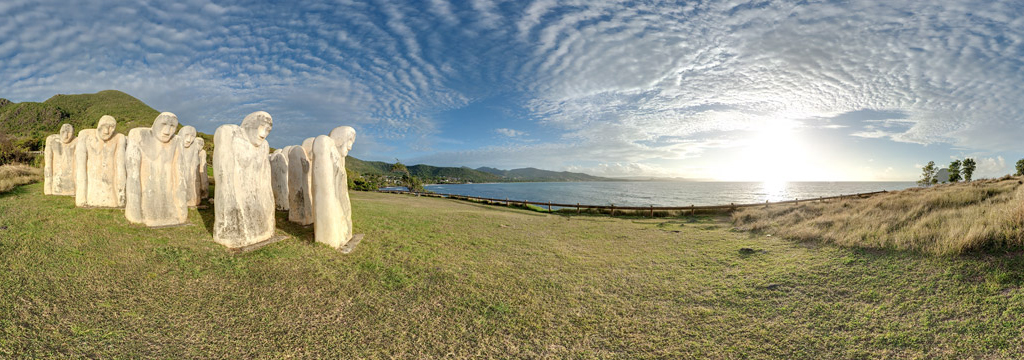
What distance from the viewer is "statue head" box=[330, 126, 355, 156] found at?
8039 mm

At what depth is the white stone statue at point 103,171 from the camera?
9.85m

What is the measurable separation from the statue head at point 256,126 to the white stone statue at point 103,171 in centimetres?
586

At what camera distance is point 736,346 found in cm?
433

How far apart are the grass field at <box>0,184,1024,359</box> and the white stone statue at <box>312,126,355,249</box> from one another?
1.36 feet

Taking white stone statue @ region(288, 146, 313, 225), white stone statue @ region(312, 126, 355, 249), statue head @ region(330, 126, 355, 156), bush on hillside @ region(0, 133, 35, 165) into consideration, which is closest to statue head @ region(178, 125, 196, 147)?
white stone statue @ region(288, 146, 313, 225)

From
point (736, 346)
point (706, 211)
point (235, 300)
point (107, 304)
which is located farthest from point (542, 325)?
point (706, 211)

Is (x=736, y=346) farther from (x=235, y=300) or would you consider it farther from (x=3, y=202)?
(x=3, y=202)

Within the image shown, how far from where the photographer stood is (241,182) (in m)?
7.12

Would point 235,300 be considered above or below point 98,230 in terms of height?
below

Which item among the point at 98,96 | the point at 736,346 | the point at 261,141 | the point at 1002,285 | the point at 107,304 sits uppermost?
the point at 98,96

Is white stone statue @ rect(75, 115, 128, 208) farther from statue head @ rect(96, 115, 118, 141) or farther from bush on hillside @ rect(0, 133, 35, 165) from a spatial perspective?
bush on hillside @ rect(0, 133, 35, 165)

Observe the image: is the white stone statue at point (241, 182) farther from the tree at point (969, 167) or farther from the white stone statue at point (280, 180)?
the tree at point (969, 167)

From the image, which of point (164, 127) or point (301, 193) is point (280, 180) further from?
point (164, 127)

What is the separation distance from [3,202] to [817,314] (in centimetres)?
1975
